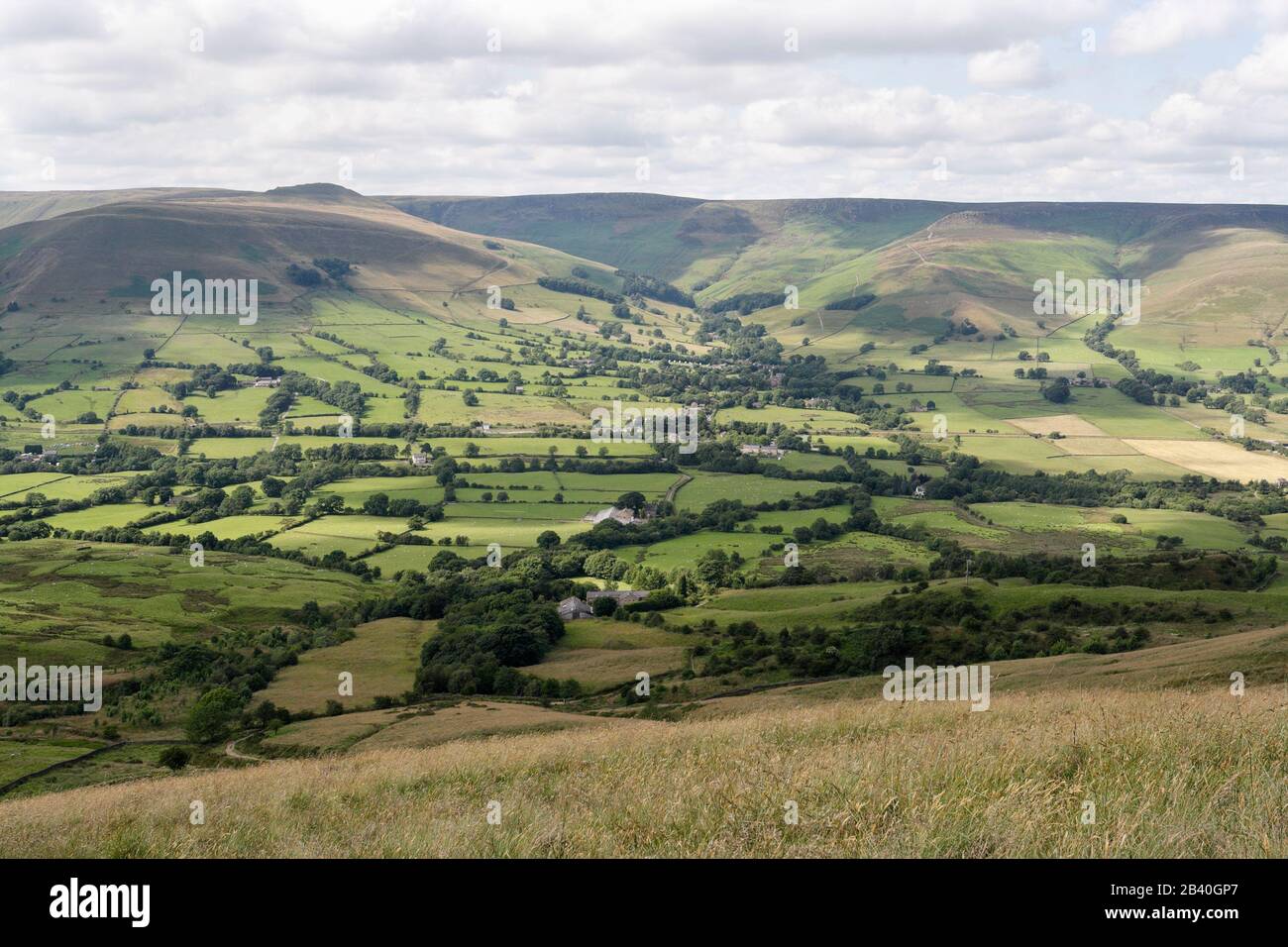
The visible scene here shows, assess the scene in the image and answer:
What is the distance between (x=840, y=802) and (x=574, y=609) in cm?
6616

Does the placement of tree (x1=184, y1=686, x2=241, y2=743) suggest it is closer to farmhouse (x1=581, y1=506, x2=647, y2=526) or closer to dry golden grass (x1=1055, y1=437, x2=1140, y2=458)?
farmhouse (x1=581, y1=506, x2=647, y2=526)

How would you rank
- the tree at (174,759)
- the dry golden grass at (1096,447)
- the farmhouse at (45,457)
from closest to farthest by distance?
the tree at (174,759), the farmhouse at (45,457), the dry golden grass at (1096,447)

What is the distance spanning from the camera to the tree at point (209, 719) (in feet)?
156

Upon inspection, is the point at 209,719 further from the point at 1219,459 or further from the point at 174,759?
the point at 1219,459

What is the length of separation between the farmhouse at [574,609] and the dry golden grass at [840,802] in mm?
58318

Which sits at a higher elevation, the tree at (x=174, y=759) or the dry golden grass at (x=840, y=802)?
the dry golden grass at (x=840, y=802)

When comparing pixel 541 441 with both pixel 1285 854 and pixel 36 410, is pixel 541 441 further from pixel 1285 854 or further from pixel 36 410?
pixel 1285 854

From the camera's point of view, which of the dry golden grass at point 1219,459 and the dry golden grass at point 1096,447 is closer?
the dry golden grass at point 1219,459

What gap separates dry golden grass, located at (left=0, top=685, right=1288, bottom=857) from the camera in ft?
25.9

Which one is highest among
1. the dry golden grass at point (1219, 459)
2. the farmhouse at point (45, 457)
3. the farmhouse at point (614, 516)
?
the farmhouse at point (45, 457)

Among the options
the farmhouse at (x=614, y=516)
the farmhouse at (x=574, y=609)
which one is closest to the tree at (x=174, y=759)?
the farmhouse at (x=574, y=609)

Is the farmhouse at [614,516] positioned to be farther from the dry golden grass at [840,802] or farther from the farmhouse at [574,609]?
the dry golden grass at [840,802]

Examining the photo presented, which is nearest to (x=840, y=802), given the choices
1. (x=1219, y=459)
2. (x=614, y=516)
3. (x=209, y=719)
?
(x=209, y=719)
